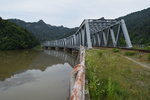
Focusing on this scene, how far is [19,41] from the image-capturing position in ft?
255

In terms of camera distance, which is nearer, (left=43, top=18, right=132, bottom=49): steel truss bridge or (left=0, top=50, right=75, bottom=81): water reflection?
(left=0, top=50, right=75, bottom=81): water reflection

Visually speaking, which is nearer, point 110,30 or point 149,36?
point 110,30

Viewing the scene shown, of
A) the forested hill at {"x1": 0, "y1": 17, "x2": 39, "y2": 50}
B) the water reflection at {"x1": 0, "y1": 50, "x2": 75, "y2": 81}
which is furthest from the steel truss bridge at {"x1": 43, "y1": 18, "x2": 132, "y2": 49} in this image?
the forested hill at {"x1": 0, "y1": 17, "x2": 39, "y2": 50}

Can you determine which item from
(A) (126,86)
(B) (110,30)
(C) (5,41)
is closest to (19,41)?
(C) (5,41)

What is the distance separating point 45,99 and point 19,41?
72816mm

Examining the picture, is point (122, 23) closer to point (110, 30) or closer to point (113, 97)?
point (110, 30)

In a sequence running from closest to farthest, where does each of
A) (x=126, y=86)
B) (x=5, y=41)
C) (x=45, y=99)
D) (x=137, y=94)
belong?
(x=137, y=94), (x=126, y=86), (x=45, y=99), (x=5, y=41)

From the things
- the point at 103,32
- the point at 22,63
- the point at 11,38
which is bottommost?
the point at 22,63

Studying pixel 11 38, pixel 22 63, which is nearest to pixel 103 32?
pixel 22 63

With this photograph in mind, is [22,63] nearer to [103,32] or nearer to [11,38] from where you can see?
[103,32]

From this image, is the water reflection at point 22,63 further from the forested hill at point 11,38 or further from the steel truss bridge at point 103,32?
the forested hill at point 11,38

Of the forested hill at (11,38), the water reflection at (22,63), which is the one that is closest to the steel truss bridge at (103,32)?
the water reflection at (22,63)

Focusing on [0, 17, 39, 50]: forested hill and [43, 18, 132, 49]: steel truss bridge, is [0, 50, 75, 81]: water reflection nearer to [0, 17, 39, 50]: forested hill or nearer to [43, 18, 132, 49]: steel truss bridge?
[43, 18, 132, 49]: steel truss bridge

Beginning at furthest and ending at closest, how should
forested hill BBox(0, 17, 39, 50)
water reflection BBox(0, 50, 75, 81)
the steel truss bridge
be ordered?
forested hill BBox(0, 17, 39, 50), the steel truss bridge, water reflection BBox(0, 50, 75, 81)
